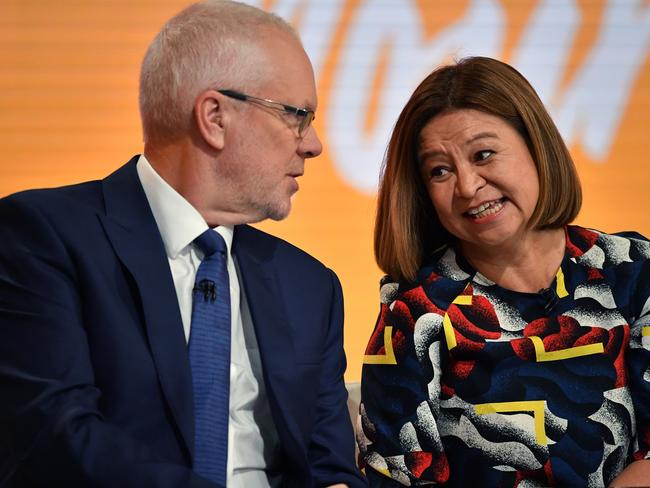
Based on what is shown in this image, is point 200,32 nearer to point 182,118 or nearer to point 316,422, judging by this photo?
point 182,118

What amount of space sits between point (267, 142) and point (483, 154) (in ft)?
1.62

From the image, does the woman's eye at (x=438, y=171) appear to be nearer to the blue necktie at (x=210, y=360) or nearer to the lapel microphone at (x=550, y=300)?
the lapel microphone at (x=550, y=300)

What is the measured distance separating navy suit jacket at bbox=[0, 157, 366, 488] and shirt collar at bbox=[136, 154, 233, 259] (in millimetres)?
32

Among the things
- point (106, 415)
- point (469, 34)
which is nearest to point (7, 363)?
point (106, 415)

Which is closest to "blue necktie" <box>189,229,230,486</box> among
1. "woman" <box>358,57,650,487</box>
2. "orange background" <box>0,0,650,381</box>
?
"woman" <box>358,57,650,487</box>

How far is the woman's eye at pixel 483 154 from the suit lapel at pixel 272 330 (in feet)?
1.59

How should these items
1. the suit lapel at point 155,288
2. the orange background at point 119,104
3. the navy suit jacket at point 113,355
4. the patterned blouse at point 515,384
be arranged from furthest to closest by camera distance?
the orange background at point 119,104 → the patterned blouse at point 515,384 → the suit lapel at point 155,288 → the navy suit jacket at point 113,355

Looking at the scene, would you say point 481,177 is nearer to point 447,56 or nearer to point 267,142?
point 267,142

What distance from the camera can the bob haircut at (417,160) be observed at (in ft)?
6.98

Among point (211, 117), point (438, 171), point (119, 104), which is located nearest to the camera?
point (211, 117)

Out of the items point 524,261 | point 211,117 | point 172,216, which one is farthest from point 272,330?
point 524,261

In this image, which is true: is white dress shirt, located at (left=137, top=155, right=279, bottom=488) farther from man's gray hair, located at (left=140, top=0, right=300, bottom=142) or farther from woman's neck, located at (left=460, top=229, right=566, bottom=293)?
woman's neck, located at (left=460, top=229, right=566, bottom=293)

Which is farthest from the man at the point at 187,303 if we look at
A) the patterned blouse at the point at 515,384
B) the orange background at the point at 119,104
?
the orange background at the point at 119,104

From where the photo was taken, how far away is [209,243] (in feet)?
6.04
